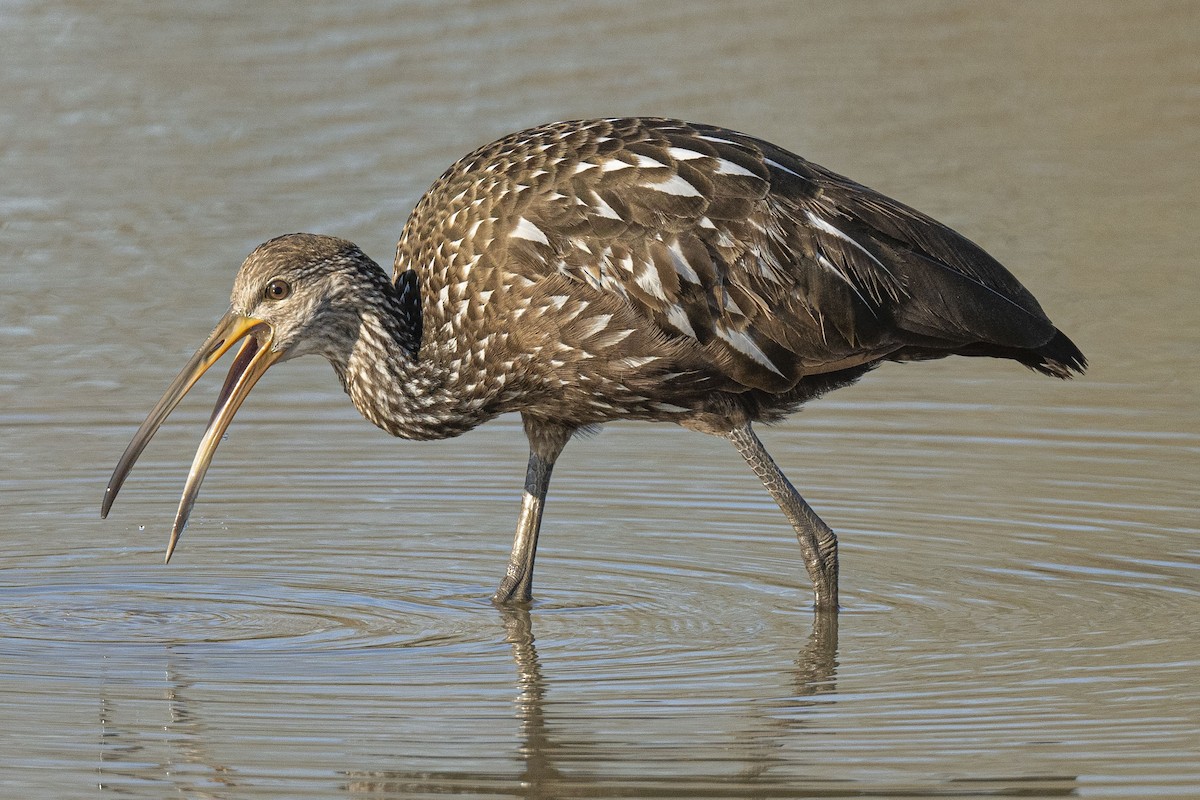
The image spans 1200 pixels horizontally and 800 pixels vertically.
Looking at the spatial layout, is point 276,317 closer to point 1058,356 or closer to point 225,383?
point 225,383

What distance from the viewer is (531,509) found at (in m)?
10.8

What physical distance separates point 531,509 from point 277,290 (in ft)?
5.37

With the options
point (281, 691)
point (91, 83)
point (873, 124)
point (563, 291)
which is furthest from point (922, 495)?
point (91, 83)

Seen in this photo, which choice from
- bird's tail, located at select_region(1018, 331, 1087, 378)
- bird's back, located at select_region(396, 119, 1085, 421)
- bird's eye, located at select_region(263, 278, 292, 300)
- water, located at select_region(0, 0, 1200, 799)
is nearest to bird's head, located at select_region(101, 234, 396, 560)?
bird's eye, located at select_region(263, 278, 292, 300)

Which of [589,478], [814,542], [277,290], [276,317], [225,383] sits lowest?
[589,478]

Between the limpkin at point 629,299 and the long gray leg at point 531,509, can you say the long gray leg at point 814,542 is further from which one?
the long gray leg at point 531,509

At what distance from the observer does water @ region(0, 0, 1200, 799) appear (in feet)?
27.3

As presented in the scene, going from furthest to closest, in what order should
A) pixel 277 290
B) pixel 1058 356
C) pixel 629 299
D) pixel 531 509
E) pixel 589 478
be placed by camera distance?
pixel 589 478 < pixel 531 509 < pixel 1058 356 < pixel 277 290 < pixel 629 299

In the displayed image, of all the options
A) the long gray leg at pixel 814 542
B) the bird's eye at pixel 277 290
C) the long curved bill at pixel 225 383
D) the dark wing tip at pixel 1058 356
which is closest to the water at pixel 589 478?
the long gray leg at pixel 814 542

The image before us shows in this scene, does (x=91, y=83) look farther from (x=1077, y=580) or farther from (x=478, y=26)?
(x=1077, y=580)

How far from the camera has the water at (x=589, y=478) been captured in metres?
8.33

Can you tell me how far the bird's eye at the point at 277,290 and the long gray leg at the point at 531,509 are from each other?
1320mm

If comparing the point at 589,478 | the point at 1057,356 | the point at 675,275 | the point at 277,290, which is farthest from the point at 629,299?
the point at 589,478

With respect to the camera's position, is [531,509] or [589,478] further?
[589,478]
